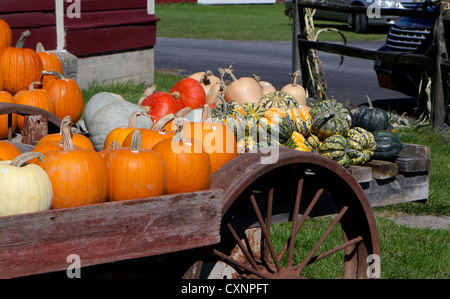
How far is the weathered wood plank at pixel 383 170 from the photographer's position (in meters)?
3.46

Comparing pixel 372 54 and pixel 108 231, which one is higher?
pixel 372 54

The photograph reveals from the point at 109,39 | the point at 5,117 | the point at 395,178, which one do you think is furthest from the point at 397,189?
the point at 109,39

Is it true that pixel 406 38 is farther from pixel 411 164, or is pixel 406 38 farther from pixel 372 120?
pixel 411 164

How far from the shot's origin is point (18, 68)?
5031 millimetres

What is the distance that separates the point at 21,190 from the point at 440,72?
6.31 metres

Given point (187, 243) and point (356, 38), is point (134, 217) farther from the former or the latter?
point (356, 38)

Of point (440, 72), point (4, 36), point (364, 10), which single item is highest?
point (364, 10)

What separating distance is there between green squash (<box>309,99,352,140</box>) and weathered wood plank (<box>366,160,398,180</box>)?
0.26m

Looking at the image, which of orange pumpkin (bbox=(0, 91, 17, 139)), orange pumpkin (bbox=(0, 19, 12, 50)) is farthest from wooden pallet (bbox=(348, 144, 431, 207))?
orange pumpkin (bbox=(0, 19, 12, 50))

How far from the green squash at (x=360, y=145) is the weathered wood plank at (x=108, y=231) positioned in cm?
121

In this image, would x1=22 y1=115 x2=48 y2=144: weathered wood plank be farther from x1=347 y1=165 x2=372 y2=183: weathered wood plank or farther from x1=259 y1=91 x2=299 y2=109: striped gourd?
x1=347 y1=165 x2=372 y2=183: weathered wood plank

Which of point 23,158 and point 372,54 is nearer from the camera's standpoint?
point 23,158

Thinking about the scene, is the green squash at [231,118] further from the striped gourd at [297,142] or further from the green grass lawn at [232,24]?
the green grass lawn at [232,24]
